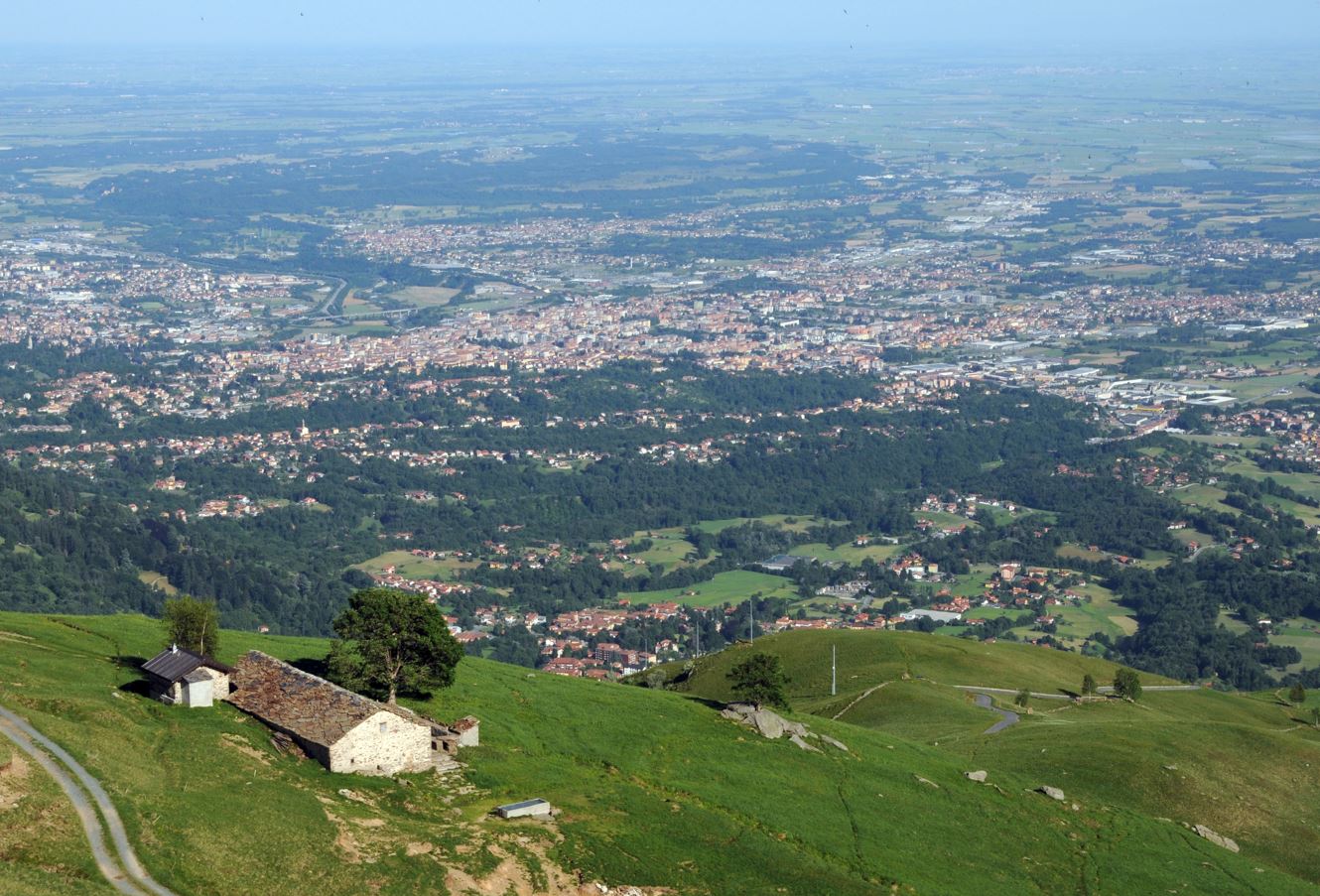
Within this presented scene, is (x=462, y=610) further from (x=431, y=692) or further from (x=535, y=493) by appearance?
(x=431, y=692)

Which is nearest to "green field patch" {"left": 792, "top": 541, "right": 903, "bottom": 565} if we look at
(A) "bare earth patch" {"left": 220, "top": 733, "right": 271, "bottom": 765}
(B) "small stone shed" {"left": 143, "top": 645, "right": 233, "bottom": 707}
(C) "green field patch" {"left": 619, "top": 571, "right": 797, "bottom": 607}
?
(C) "green field patch" {"left": 619, "top": 571, "right": 797, "bottom": 607}

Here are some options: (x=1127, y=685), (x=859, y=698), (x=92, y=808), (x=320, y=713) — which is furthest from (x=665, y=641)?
(x=92, y=808)

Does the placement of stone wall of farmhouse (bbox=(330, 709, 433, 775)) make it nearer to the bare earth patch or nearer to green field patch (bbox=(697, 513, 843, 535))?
the bare earth patch

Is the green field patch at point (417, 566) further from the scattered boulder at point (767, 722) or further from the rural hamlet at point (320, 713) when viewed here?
the rural hamlet at point (320, 713)

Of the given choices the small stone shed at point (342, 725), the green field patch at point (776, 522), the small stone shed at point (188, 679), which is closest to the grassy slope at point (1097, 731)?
the small stone shed at point (342, 725)

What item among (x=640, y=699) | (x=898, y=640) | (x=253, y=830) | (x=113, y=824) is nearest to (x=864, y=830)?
(x=640, y=699)

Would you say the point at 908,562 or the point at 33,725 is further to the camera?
the point at 908,562
